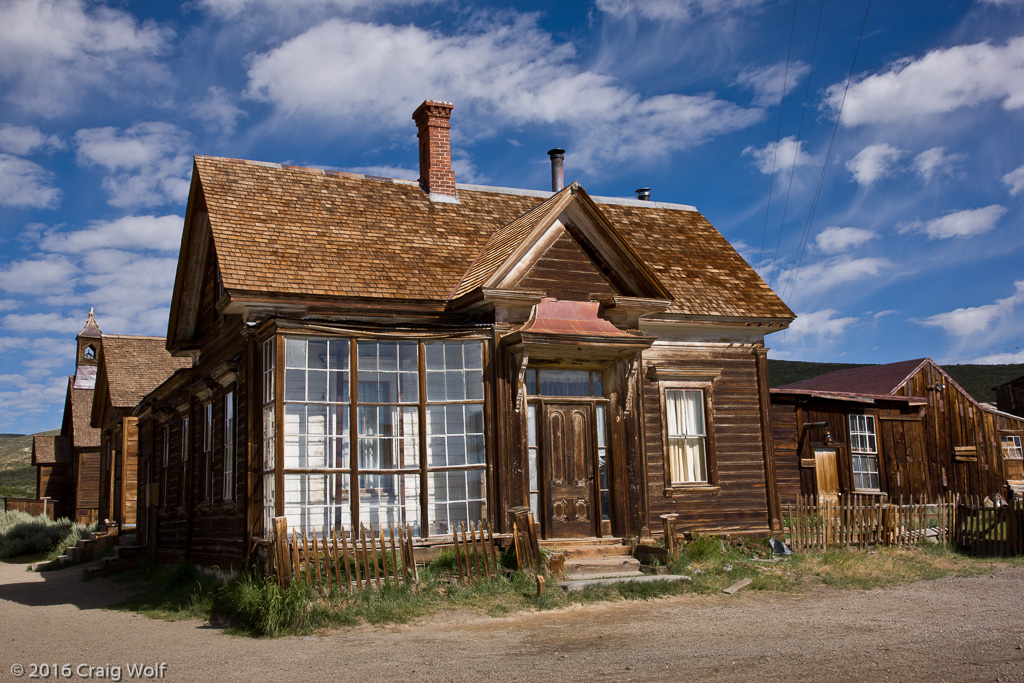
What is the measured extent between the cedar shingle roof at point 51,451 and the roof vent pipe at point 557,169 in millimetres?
26046

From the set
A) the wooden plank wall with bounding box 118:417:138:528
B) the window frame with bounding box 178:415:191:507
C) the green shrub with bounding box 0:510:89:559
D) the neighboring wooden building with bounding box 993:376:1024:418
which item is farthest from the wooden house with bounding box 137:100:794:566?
the neighboring wooden building with bounding box 993:376:1024:418

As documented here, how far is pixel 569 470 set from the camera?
1345cm

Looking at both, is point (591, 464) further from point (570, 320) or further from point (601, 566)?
point (570, 320)

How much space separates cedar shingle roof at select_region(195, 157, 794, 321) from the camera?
12.9m

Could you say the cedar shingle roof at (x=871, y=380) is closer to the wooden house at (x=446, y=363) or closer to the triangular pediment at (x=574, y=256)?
the wooden house at (x=446, y=363)

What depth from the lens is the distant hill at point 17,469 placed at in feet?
188

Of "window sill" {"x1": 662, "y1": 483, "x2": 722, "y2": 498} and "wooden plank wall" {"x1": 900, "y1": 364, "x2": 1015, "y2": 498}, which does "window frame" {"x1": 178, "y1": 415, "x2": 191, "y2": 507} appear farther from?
"wooden plank wall" {"x1": 900, "y1": 364, "x2": 1015, "y2": 498}

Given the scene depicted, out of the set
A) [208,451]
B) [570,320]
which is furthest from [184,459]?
[570,320]

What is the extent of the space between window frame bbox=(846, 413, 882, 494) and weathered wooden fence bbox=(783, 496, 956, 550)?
4.89 metres

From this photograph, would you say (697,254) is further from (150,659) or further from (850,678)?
(150,659)

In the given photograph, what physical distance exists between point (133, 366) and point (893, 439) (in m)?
22.5

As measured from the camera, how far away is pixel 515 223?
1505cm

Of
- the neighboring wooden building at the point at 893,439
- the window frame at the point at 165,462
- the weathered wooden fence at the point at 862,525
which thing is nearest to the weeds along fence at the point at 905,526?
the weathered wooden fence at the point at 862,525

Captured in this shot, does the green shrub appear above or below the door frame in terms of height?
below
